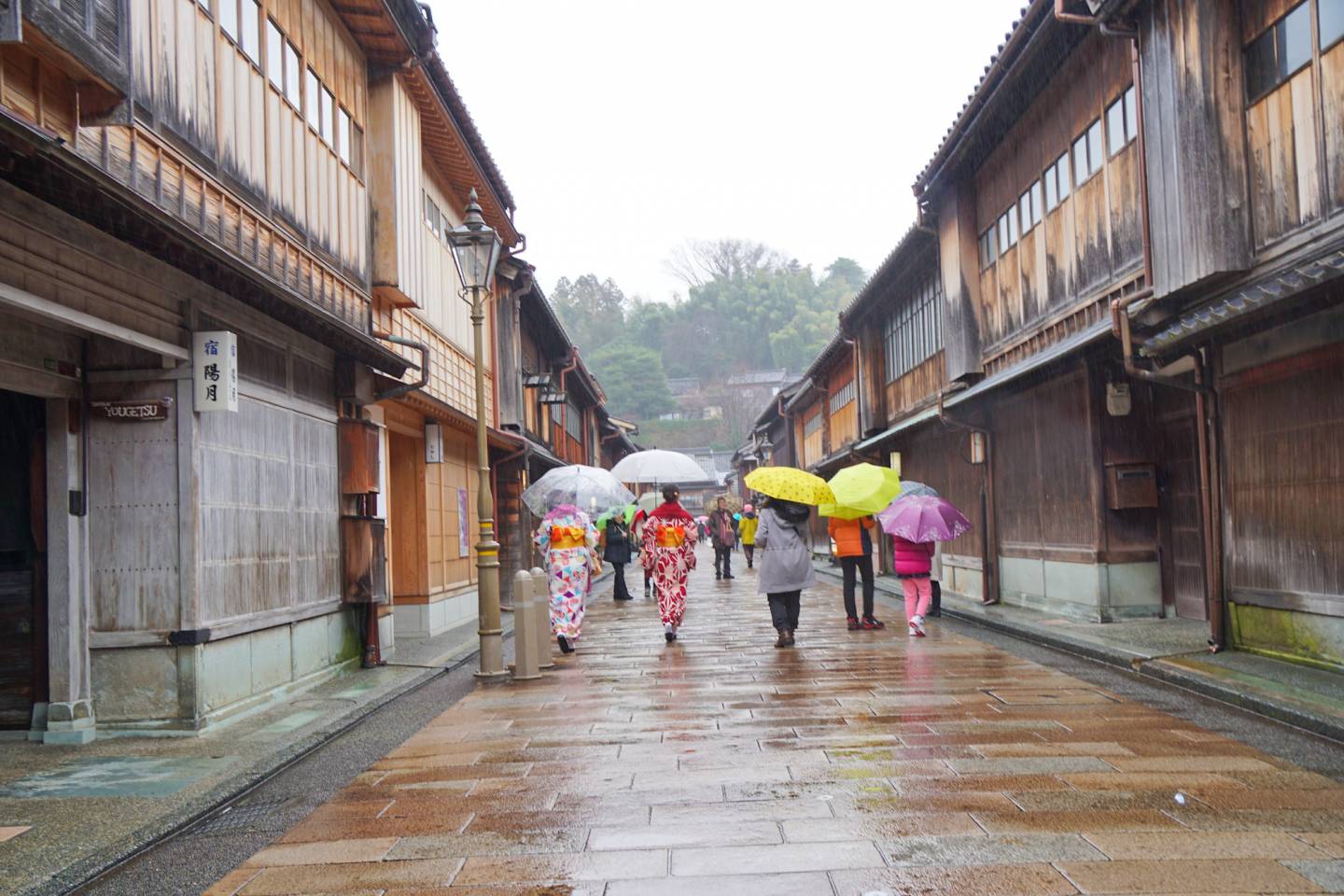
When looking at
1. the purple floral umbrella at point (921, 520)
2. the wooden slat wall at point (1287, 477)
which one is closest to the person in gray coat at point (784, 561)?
the purple floral umbrella at point (921, 520)

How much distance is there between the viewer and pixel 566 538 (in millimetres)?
13469

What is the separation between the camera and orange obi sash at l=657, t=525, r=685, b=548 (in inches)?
578

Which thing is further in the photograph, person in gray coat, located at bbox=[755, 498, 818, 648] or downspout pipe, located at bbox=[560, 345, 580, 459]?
downspout pipe, located at bbox=[560, 345, 580, 459]

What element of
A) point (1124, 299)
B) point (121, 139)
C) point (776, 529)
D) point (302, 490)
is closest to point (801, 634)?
point (776, 529)

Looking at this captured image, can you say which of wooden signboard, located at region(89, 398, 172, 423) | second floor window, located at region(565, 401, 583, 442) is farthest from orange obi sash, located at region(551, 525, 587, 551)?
second floor window, located at region(565, 401, 583, 442)

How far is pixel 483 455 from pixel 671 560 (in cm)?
350

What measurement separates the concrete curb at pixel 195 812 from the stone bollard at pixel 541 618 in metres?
2.18

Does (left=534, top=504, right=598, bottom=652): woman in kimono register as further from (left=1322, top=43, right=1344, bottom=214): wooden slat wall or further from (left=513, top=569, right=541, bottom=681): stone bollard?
(left=1322, top=43, right=1344, bottom=214): wooden slat wall

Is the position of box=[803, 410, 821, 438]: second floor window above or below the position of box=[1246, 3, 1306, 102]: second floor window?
below

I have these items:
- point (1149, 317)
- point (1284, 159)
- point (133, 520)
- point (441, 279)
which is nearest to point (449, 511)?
point (441, 279)

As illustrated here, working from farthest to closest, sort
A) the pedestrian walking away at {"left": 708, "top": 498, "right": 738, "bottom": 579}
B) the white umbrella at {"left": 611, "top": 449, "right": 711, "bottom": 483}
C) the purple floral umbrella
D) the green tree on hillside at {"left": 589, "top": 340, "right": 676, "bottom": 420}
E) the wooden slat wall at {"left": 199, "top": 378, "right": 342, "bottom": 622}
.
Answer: the green tree on hillside at {"left": 589, "top": 340, "right": 676, "bottom": 420}, the pedestrian walking away at {"left": 708, "top": 498, "right": 738, "bottom": 579}, the white umbrella at {"left": 611, "top": 449, "right": 711, "bottom": 483}, the purple floral umbrella, the wooden slat wall at {"left": 199, "top": 378, "right": 342, "bottom": 622}

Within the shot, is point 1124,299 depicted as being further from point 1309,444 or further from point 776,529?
point 776,529

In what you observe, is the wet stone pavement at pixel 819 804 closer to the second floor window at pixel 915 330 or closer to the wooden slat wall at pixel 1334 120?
the wooden slat wall at pixel 1334 120

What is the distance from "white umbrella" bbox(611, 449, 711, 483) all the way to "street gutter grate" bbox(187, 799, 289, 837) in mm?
15082
